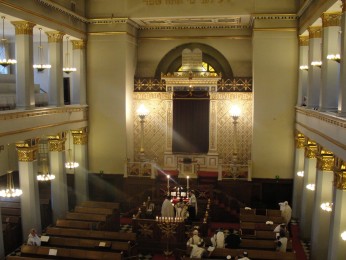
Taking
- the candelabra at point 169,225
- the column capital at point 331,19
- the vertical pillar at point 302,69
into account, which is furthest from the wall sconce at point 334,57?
the candelabra at point 169,225

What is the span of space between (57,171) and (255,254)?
33.9ft

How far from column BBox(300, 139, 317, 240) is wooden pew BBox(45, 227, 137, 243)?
25.1 ft

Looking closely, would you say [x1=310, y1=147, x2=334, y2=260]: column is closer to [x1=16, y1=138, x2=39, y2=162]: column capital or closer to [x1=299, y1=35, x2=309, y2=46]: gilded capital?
[x1=299, y1=35, x2=309, y2=46]: gilded capital

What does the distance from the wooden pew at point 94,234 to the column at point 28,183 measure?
1671mm

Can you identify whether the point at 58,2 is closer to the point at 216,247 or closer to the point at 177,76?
the point at 177,76

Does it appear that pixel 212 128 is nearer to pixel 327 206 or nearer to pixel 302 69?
pixel 302 69

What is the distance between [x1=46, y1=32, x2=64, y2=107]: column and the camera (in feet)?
65.7

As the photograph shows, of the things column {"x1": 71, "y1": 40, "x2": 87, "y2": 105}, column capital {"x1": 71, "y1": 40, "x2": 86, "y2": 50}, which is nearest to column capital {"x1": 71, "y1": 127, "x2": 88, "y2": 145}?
column {"x1": 71, "y1": 40, "x2": 87, "y2": 105}

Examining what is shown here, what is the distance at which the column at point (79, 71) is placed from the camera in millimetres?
22672

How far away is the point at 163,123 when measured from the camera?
2427 centimetres

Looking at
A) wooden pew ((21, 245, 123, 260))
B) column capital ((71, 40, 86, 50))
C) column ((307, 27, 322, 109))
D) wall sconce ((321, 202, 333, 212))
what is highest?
column capital ((71, 40, 86, 50))

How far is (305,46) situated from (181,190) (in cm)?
922

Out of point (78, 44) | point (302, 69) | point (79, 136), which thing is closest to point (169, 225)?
point (79, 136)

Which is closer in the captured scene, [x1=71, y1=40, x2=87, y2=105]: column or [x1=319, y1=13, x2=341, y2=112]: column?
[x1=319, y1=13, x2=341, y2=112]: column
